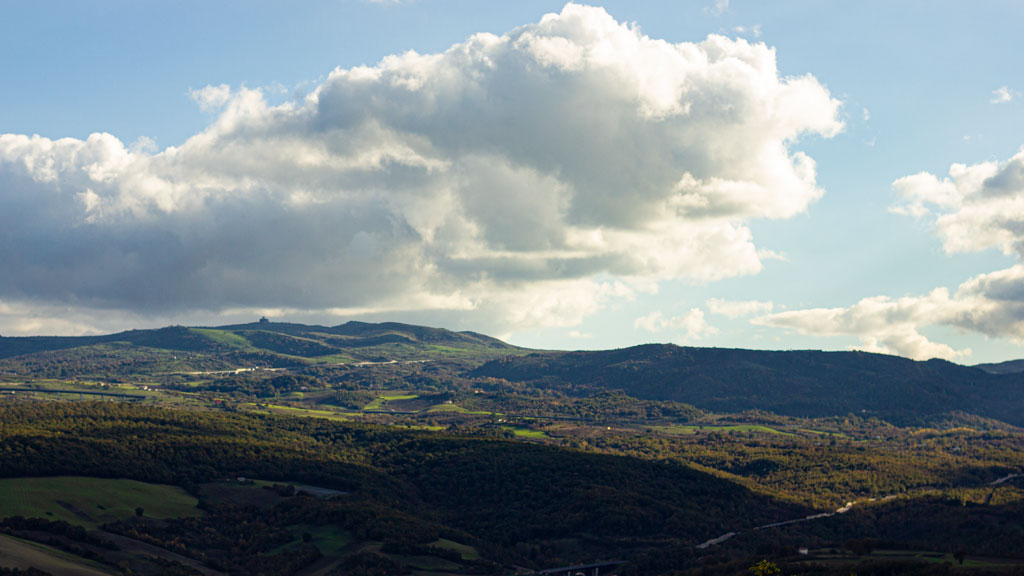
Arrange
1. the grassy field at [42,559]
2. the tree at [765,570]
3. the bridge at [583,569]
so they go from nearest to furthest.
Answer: the tree at [765,570] < the grassy field at [42,559] < the bridge at [583,569]

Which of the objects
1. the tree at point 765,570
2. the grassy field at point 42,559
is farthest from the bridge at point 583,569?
the grassy field at point 42,559

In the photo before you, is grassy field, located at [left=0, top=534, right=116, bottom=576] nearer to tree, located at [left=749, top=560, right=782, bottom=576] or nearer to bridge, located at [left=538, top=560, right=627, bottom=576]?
bridge, located at [left=538, top=560, right=627, bottom=576]

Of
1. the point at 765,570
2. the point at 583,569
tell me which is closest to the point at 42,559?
the point at 583,569

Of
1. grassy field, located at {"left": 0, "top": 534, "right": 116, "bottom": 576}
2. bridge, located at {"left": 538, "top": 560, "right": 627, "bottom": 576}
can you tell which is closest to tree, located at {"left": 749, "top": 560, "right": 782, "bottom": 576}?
bridge, located at {"left": 538, "top": 560, "right": 627, "bottom": 576}

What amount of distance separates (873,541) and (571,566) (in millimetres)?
60043

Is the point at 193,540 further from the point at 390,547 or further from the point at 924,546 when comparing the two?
the point at 924,546

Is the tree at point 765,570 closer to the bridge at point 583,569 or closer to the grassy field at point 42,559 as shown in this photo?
the bridge at point 583,569

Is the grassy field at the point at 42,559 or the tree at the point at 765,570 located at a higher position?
the tree at the point at 765,570

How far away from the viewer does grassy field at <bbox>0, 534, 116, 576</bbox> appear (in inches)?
5655

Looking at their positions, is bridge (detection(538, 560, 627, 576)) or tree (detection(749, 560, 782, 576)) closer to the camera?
tree (detection(749, 560, 782, 576))

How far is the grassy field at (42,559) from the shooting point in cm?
14362

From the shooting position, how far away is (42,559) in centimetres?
15000

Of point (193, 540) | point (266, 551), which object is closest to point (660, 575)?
point (266, 551)

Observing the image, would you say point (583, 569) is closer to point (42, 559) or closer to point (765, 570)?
point (765, 570)
